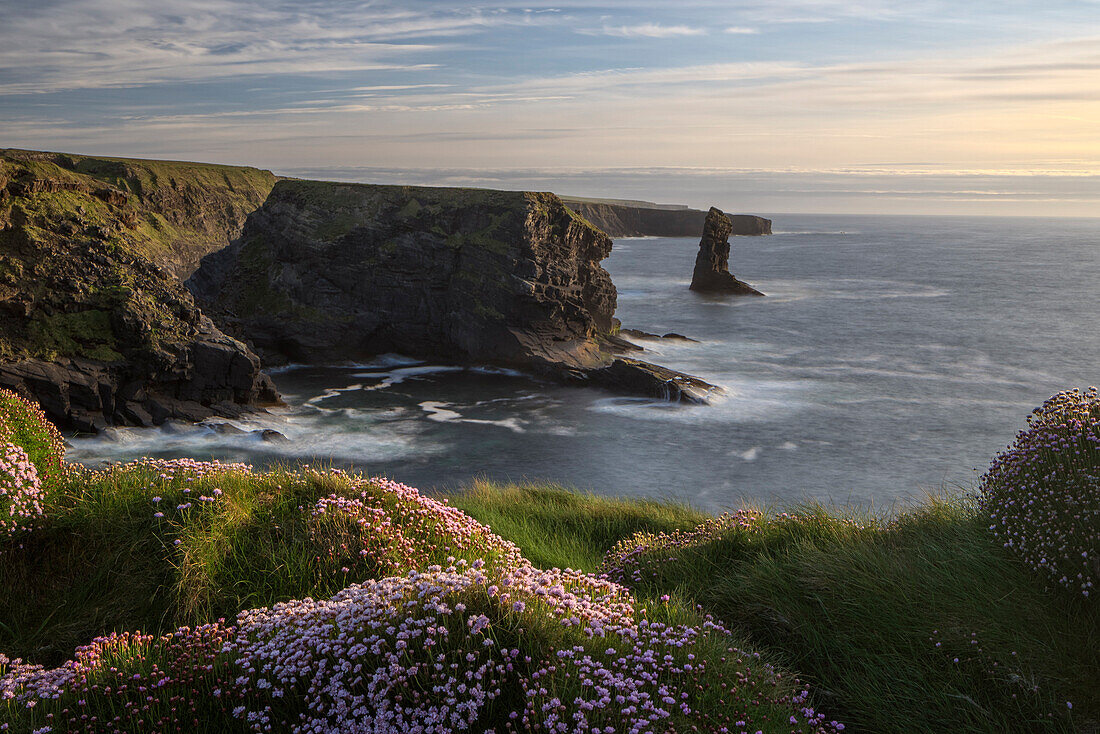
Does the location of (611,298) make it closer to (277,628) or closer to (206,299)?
(206,299)

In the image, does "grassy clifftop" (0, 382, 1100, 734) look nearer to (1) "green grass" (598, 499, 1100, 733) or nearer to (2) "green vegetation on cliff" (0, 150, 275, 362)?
(1) "green grass" (598, 499, 1100, 733)

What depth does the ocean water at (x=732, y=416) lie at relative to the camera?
32.3 metres

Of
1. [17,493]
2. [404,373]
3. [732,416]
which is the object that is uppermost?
[17,493]

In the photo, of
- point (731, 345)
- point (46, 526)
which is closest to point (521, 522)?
point (46, 526)

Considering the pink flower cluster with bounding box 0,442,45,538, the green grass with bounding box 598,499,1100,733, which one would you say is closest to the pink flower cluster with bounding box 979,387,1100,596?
the green grass with bounding box 598,499,1100,733

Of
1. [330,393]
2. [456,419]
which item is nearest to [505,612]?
[456,419]

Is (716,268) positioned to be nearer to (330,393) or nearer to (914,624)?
(330,393)

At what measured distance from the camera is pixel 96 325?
3562 centimetres

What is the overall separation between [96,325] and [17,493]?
102 ft

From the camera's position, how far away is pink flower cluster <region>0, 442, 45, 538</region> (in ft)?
27.7

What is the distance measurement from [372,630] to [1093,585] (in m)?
6.45

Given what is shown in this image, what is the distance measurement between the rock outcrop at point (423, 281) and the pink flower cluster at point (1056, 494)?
→ 41212mm

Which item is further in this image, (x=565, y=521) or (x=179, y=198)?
(x=179, y=198)

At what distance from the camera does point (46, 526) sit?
8.78m
